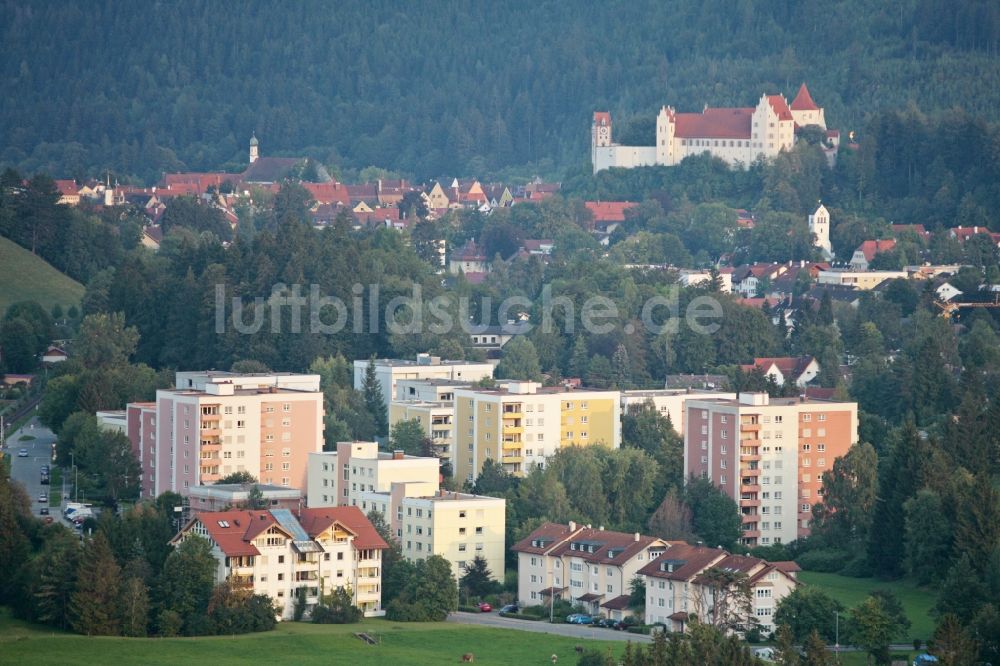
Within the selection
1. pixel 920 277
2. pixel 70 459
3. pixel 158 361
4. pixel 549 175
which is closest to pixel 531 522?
pixel 70 459

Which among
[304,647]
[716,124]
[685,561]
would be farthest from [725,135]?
[304,647]

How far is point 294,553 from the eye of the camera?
48.0m

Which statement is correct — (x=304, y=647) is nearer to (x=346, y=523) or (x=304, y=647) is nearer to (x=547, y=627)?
(x=346, y=523)

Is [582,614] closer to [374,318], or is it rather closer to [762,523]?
[762,523]

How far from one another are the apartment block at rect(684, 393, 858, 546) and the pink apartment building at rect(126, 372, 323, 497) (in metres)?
9.71

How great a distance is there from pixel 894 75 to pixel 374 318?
69480 millimetres

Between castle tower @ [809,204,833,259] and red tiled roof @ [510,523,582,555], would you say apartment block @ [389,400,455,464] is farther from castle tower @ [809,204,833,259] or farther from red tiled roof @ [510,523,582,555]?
castle tower @ [809,204,833,259]

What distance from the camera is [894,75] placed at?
145 metres

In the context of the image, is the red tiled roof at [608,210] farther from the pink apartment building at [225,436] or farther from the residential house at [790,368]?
the pink apartment building at [225,436]

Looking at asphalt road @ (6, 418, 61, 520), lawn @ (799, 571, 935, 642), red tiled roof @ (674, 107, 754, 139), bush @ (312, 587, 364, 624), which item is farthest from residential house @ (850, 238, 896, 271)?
bush @ (312, 587, 364, 624)

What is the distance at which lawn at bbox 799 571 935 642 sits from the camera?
156 ft

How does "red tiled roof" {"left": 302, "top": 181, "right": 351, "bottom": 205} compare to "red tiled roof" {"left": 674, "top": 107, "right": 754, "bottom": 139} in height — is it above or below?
below

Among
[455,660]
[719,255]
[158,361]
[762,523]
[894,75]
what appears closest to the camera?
[455,660]

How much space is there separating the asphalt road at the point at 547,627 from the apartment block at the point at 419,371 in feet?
76.2
